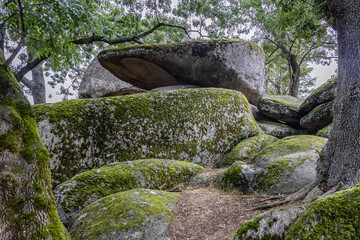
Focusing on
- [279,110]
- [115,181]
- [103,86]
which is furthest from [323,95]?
[103,86]

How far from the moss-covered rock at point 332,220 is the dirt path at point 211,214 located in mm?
1289

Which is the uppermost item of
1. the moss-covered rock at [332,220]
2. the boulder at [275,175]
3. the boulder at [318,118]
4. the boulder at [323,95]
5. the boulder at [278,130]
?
the boulder at [323,95]

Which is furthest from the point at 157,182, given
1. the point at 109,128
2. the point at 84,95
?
A: the point at 84,95

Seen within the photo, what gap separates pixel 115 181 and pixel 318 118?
8008 millimetres

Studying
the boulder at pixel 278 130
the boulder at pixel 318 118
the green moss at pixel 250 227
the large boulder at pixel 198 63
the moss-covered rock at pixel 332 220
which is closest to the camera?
the moss-covered rock at pixel 332 220

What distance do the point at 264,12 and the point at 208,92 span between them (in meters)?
9.73

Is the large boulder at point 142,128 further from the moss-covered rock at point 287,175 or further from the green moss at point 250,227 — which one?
the green moss at point 250,227

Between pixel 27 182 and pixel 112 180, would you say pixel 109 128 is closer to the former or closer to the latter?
pixel 112 180

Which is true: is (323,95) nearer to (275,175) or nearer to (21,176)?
(275,175)

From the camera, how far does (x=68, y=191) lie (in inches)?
168

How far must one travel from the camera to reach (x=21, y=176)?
2203 millimetres

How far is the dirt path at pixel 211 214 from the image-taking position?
3154 mm

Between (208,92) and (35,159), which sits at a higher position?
(208,92)

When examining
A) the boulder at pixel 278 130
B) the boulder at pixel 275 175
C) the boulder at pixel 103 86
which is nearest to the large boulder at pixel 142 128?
the boulder at pixel 278 130
